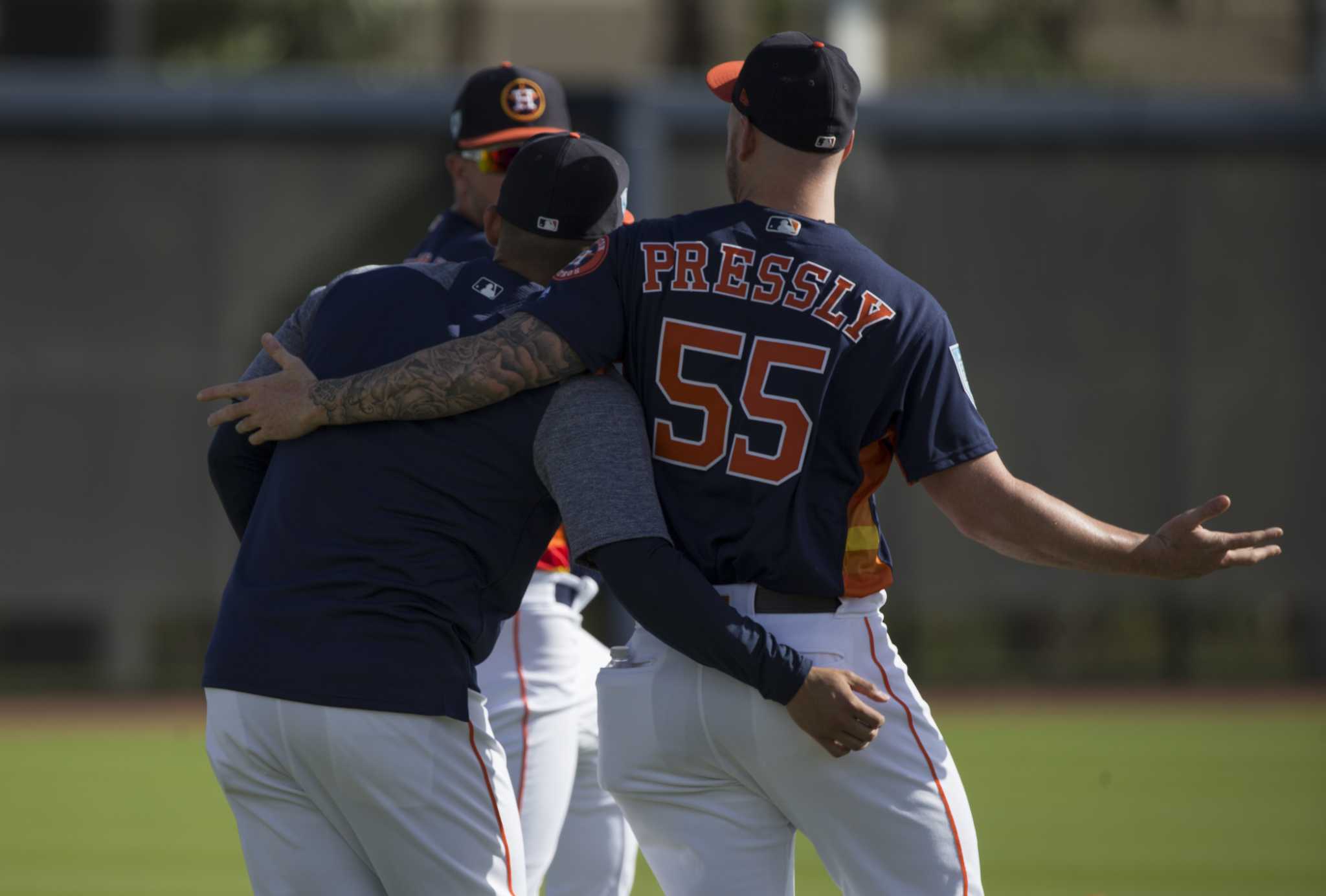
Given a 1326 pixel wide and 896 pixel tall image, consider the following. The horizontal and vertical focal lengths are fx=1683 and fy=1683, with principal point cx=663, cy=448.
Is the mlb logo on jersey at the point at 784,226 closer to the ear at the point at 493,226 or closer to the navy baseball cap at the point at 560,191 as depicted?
the navy baseball cap at the point at 560,191

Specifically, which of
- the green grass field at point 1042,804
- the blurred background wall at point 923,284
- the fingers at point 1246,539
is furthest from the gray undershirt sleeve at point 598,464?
the blurred background wall at point 923,284

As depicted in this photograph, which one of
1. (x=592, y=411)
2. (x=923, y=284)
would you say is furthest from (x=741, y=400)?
(x=923, y=284)

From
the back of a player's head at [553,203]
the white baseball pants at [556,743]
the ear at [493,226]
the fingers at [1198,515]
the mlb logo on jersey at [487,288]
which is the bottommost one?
the white baseball pants at [556,743]

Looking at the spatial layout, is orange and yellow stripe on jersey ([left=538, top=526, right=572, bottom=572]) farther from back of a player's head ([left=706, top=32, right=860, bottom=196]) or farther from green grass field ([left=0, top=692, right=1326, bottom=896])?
green grass field ([left=0, top=692, right=1326, bottom=896])

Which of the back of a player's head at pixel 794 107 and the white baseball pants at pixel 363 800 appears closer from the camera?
the white baseball pants at pixel 363 800

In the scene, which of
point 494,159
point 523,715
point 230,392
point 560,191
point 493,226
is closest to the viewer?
point 230,392

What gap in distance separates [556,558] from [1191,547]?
186 centimetres

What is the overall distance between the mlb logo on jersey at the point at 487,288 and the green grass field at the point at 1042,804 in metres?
4.15

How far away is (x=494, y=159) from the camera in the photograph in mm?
4629

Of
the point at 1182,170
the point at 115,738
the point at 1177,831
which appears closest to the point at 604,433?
the point at 1177,831

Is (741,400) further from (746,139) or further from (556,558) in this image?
(556,558)

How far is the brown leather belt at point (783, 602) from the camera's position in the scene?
10.3 feet

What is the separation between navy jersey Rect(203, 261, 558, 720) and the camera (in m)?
3.06

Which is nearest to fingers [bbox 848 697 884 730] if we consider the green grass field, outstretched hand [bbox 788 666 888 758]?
outstretched hand [bbox 788 666 888 758]
